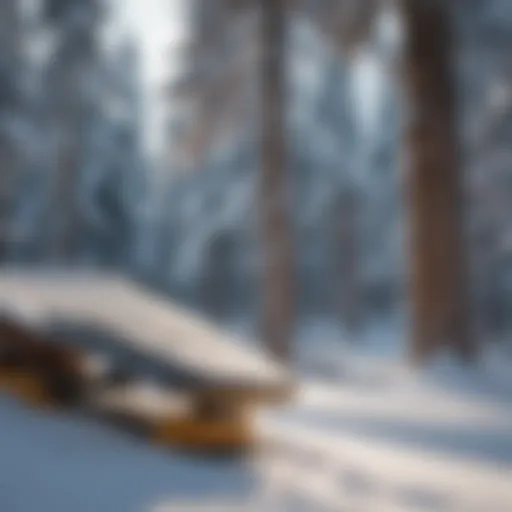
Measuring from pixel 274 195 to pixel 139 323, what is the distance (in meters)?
1.29

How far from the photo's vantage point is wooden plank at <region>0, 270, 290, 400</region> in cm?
416

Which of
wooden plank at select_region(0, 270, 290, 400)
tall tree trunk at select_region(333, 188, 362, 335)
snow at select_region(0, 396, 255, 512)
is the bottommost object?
snow at select_region(0, 396, 255, 512)

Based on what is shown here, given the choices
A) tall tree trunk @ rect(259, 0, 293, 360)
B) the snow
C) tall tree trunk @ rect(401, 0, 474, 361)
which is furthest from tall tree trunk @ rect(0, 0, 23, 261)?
tall tree trunk @ rect(401, 0, 474, 361)

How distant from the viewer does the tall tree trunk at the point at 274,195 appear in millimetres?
4953

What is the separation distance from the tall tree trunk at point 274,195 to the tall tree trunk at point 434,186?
632 millimetres

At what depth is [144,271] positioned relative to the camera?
4.72m

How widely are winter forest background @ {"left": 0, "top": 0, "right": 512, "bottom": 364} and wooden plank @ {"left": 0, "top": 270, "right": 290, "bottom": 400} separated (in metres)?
0.19

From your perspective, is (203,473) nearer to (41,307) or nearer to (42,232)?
(41,307)

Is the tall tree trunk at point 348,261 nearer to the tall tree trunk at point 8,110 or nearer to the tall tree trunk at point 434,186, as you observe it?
the tall tree trunk at point 434,186

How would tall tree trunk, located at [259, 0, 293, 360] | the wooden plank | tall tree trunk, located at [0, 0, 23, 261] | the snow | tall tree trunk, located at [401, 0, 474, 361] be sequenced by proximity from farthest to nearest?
tall tree trunk, located at [401, 0, 474, 361], tall tree trunk, located at [259, 0, 293, 360], tall tree trunk, located at [0, 0, 23, 261], the wooden plank, the snow

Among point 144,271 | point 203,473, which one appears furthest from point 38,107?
point 203,473

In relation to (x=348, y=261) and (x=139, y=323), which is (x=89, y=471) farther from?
(x=348, y=261)

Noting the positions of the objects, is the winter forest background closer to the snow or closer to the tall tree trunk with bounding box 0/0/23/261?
the tall tree trunk with bounding box 0/0/23/261

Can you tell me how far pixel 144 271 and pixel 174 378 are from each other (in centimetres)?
71
